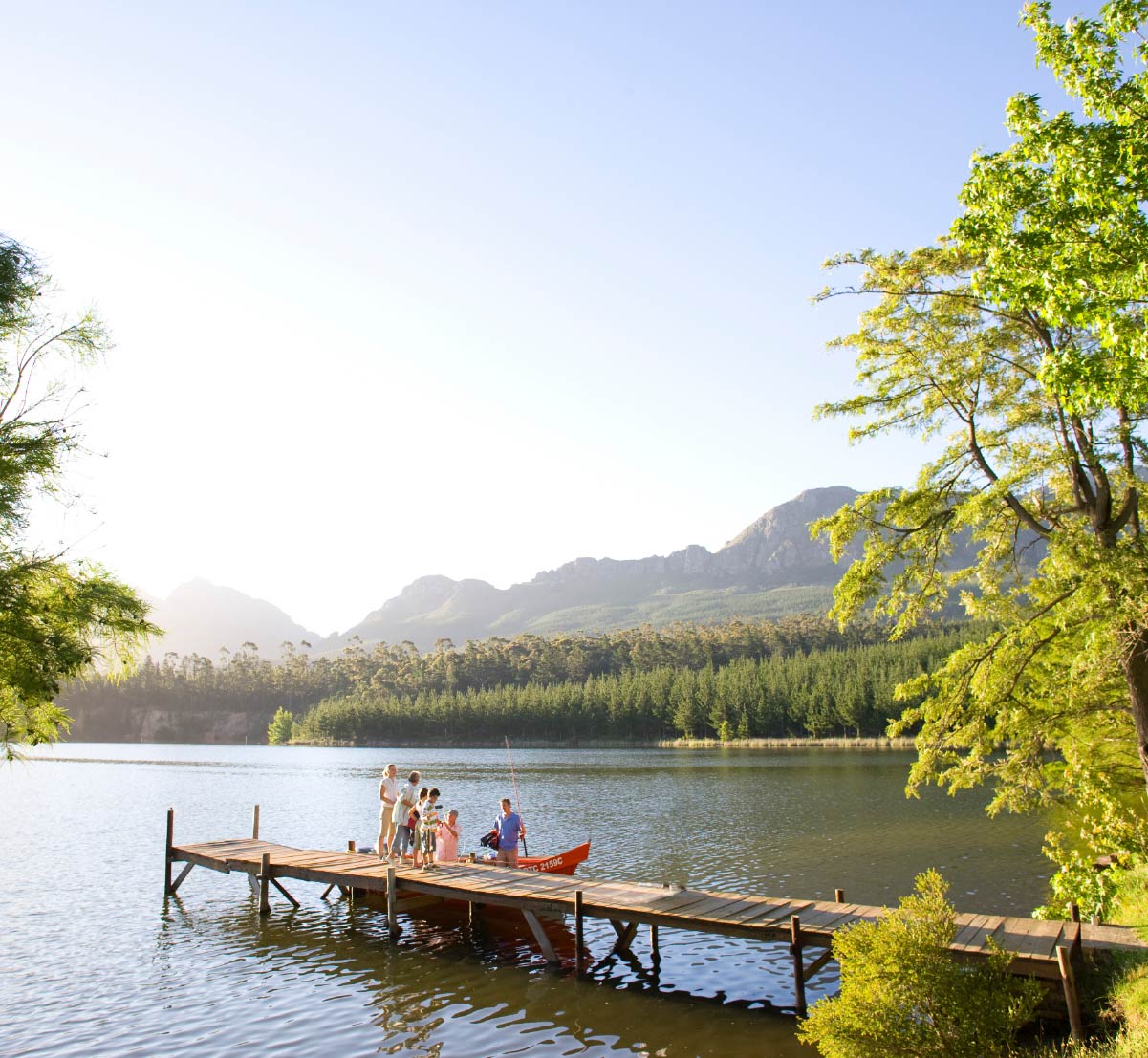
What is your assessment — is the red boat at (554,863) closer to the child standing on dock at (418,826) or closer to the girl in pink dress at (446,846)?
the girl in pink dress at (446,846)

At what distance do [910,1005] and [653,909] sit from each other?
23.3ft

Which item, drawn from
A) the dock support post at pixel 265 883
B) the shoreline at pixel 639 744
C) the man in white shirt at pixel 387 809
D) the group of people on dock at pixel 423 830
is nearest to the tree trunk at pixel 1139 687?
the group of people on dock at pixel 423 830

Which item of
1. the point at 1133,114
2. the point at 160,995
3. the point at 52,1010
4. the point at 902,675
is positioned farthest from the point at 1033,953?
the point at 902,675

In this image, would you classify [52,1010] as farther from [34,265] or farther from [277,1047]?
[34,265]

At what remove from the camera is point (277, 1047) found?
1335 centimetres

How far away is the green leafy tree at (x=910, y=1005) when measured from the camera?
9492 millimetres

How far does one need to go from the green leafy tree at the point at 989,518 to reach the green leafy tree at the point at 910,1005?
659 centimetres

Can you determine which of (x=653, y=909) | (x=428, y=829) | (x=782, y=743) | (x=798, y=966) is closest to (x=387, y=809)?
(x=428, y=829)

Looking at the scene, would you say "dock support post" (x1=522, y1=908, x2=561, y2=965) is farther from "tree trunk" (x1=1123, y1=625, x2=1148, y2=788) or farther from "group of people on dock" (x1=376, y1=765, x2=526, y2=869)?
"tree trunk" (x1=1123, y1=625, x2=1148, y2=788)

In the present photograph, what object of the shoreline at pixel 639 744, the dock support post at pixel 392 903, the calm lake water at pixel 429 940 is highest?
the dock support post at pixel 392 903

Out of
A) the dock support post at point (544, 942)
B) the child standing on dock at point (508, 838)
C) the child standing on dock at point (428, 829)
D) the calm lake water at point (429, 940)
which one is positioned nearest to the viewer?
the calm lake water at point (429, 940)

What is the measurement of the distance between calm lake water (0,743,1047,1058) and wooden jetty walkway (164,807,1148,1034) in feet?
2.42

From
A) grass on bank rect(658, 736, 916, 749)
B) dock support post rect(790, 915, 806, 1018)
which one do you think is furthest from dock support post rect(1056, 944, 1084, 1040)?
grass on bank rect(658, 736, 916, 749)

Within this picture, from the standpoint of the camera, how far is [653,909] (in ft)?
53.2
